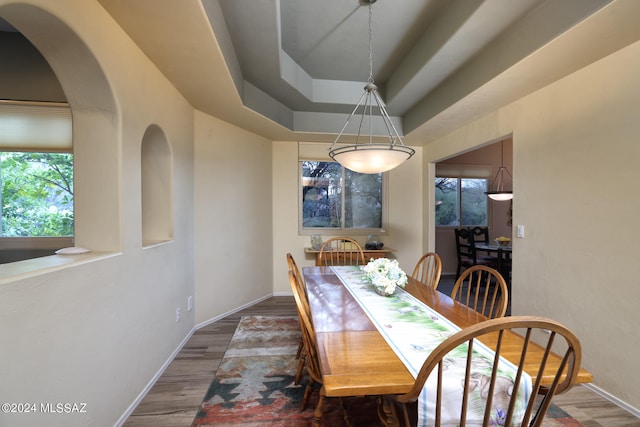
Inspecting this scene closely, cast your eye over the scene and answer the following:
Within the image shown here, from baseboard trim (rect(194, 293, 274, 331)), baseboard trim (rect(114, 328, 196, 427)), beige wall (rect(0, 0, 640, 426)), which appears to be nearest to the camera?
beige wall (rect(0, 0, 640, 426))

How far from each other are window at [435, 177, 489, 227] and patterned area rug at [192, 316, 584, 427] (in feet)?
13.3

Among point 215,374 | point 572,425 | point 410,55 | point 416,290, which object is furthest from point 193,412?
point 410,55

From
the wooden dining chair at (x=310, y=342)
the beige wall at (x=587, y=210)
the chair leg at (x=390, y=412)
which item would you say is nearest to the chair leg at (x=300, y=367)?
the wooden dining chair at (x=310, y=342)

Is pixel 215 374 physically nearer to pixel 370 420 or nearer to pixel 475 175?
pixel 370 420

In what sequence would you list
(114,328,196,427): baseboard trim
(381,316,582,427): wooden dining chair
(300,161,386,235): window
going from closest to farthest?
(381,316,582,427): wooden dining chair, (114,328,196,427): baseboard trim, (300,161,386,235): window

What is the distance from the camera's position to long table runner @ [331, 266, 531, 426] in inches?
34.1

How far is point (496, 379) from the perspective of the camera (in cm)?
88

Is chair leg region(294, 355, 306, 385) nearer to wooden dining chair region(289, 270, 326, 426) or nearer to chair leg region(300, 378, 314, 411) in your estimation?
chair leg region(300, 378, 314, 411)

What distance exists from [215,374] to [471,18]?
3.20 metres

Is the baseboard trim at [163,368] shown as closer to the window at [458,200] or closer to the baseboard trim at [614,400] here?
the baseboard trim at [614,400]

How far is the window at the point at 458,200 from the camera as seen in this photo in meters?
5.42

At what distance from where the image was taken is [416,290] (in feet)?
6.21

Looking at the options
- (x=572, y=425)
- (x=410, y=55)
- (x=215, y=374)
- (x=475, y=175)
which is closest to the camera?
Answer: (x=572, y=425)

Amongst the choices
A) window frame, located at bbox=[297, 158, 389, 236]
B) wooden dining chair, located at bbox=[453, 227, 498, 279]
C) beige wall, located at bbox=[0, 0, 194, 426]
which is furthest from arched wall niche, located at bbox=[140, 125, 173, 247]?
wooden dining chair, located at bbox=[453, 227, 498, 279]
